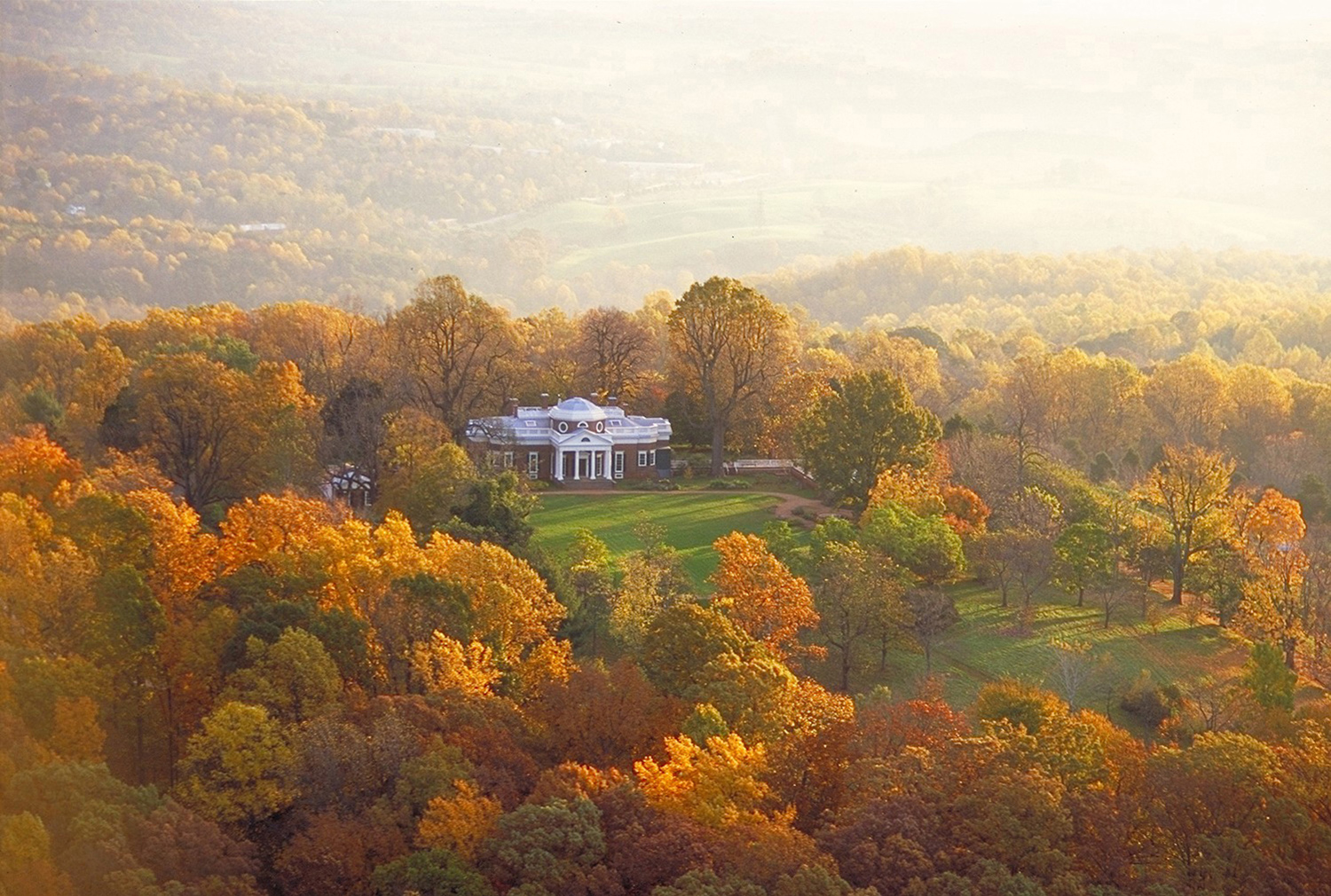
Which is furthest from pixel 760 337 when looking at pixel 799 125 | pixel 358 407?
pixel 799 125

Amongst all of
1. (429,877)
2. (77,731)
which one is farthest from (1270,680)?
(77,731)

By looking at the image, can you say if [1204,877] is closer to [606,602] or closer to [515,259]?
[606,602]

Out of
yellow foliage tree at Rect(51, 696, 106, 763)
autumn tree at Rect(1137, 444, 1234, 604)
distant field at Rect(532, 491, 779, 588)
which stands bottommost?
yellow foliage tree at Rect(51, 696, 106, 763)

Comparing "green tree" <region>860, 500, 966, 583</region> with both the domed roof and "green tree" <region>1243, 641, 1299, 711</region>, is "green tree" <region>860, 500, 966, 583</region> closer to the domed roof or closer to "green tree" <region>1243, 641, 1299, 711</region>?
"green tree" <region>1243, 641, 1299, 711</region>

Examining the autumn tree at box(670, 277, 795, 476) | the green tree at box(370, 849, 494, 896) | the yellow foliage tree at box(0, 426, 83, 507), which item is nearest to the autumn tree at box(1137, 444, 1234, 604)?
the autumn tree at box(670, 277, 795, 476)

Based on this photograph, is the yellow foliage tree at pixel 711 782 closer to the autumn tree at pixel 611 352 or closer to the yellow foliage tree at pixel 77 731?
the yellow foliage tree at pixel 77 731
